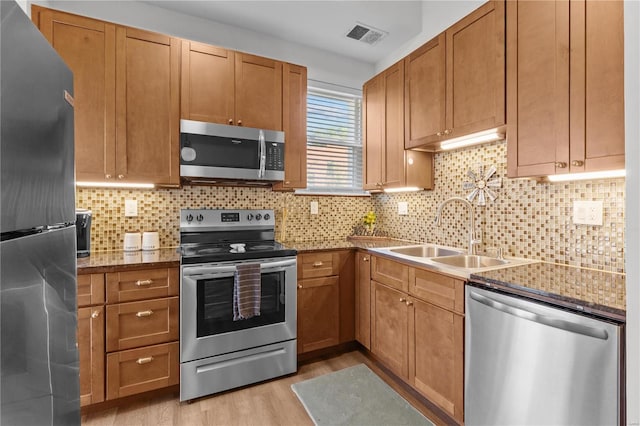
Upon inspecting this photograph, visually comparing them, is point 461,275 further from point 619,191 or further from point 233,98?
point 233,98

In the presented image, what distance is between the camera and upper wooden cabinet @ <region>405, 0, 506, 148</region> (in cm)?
173

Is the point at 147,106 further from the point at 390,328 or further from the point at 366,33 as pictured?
the point at 390,328

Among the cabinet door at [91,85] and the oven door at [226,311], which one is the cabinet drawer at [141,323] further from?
the cabinet door at [91,85]

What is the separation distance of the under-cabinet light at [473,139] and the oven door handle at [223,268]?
1474 mm

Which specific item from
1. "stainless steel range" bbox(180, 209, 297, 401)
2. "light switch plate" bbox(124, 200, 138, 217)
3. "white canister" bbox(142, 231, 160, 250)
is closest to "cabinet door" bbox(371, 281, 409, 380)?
"stainless steel range" bbox(180, 209, 297, 401)

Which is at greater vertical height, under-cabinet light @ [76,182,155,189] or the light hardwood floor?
under-cabinet light @ [76,182,155,189]

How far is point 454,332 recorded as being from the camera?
1636mm

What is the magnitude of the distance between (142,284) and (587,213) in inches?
101

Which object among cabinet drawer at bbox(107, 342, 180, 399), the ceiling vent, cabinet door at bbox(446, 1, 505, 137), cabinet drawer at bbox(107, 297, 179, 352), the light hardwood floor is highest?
the ceiling vent

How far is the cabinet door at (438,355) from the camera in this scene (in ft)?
5.29

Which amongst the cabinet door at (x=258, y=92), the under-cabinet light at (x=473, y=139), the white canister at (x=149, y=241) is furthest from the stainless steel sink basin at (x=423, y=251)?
the white canister at (x=149, y=241)

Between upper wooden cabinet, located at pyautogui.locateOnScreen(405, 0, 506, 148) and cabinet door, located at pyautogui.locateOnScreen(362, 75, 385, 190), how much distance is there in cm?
37

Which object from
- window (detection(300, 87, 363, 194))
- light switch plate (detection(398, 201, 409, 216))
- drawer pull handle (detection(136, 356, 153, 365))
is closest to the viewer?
drawer pull handle (detection(136, 356, 153, 365))

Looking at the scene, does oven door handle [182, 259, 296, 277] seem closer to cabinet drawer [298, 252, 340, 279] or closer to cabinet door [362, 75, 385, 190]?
cabinet drawer [298, 252, 340, 279]
